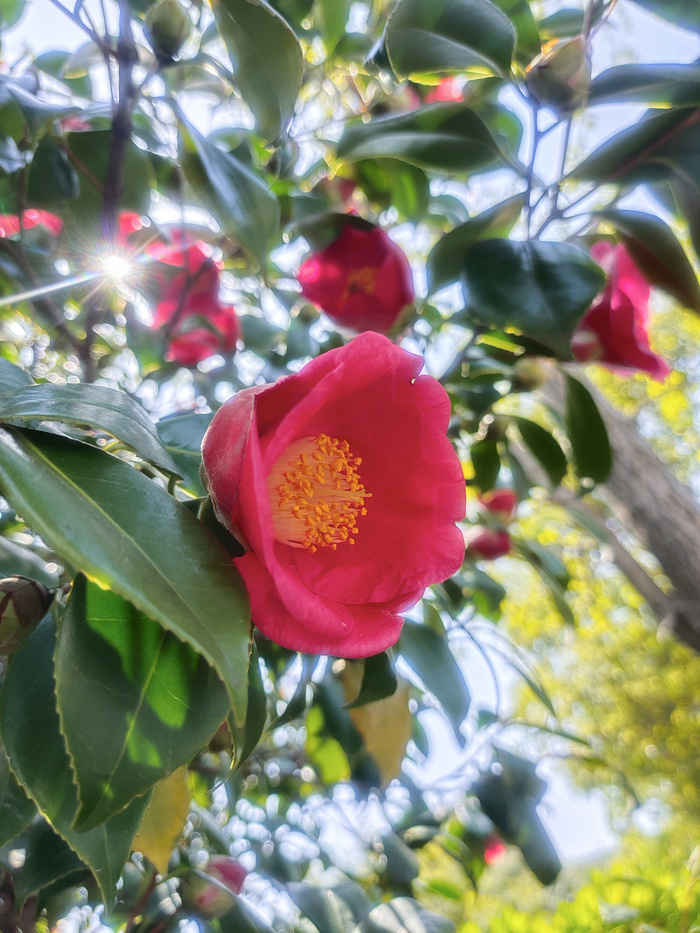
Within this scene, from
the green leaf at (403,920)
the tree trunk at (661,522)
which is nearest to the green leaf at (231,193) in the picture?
the green leaf at (403,920)

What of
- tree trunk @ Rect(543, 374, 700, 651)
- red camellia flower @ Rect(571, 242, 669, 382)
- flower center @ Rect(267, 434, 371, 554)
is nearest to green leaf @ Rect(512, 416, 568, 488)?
red camellia flower @ Rect(571, 242, 669, 382)

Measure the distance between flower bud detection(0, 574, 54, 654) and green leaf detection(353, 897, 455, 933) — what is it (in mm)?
634

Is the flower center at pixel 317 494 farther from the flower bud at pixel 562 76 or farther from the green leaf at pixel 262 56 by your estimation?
the flower bud at pixel 562 76

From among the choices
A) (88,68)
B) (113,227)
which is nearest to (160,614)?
(113,227)

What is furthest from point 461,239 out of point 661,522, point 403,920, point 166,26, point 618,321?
point 661,522

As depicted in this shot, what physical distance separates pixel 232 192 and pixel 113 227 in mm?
178

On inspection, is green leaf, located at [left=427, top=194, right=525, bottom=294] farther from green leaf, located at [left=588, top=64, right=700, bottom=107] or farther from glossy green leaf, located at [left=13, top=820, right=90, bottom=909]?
glossy green leaf, located at [left=13, top=820, right=90, bottom=909]

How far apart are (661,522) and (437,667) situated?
2.13 m

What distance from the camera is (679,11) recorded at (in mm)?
582

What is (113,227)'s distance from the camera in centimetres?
63

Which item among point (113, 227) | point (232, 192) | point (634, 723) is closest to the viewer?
point (232, 192)

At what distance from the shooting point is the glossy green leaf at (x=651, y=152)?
55 cm

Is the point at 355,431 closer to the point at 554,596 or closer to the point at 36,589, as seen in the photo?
the point at 36,589

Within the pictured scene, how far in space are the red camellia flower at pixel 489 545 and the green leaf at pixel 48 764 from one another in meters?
0.88
